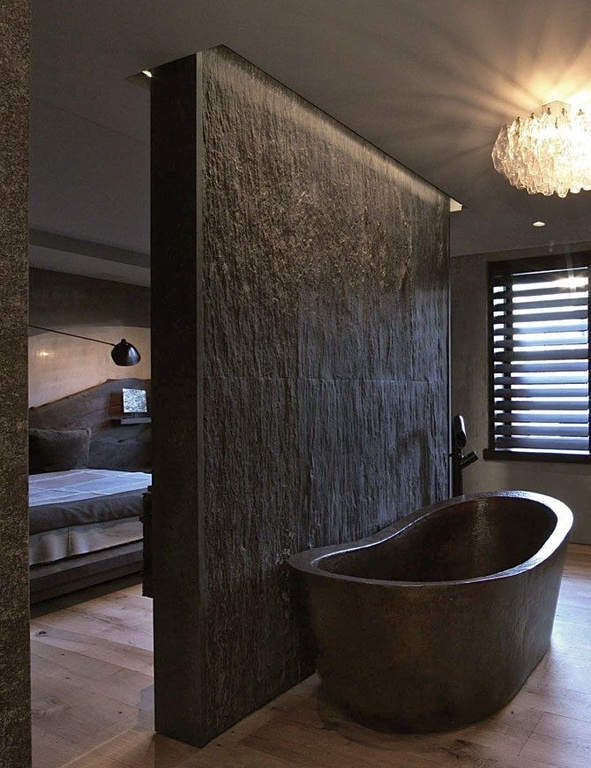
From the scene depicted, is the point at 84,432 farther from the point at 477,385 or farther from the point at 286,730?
the point at 286,730

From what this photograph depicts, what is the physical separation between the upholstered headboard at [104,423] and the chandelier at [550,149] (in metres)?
4.90

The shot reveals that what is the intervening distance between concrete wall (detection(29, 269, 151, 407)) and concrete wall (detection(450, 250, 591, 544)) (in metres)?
3.34

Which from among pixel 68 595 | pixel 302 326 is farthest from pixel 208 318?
pixel 68 595

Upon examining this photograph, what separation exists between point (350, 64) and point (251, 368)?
120 cm

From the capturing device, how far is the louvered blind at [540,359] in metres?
5.53

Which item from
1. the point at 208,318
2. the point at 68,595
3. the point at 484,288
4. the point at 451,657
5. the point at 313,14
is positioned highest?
the point at 313,14

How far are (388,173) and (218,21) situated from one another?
5.38 feet

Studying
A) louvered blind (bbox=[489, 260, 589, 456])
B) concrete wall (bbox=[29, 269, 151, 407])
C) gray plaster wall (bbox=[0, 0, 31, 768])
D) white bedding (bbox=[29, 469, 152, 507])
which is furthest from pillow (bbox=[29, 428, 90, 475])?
gray plaster wall (bbox=[0, 0, 31, 768])

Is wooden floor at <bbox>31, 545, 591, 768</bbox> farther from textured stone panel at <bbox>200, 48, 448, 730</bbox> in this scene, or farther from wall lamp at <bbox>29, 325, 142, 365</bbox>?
wall lamp at <bbox>29, 325, 142, 365</bbox>

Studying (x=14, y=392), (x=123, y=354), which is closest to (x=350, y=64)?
(x=14, y=392)

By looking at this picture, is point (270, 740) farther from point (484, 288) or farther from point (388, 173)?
point (484, 288)

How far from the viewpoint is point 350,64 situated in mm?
2521

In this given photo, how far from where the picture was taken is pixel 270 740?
2375mm

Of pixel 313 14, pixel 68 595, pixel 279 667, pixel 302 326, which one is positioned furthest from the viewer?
pixel 68 595
